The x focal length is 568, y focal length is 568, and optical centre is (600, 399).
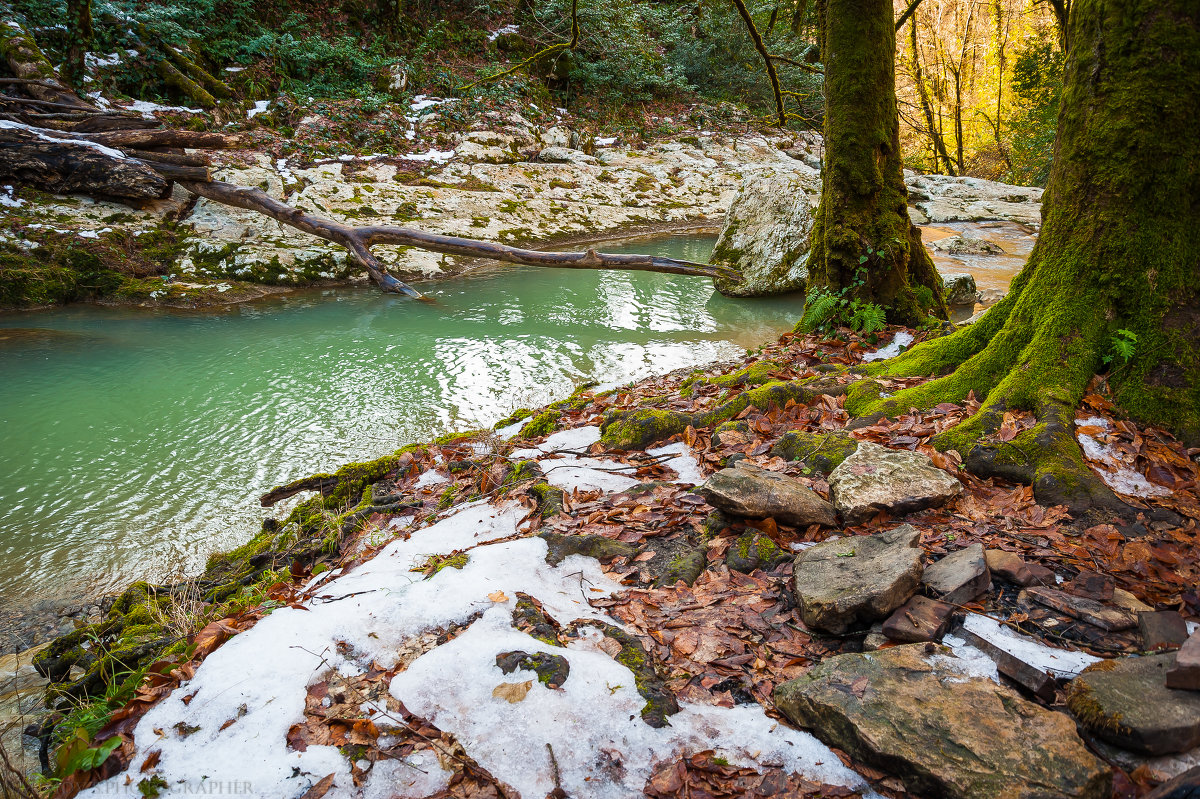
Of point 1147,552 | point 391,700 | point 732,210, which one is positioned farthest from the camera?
point 732,210

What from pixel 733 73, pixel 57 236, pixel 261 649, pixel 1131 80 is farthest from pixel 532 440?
pixel 733 73

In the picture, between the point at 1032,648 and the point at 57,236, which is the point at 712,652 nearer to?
the point at 1032,648

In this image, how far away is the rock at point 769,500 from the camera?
2645mm

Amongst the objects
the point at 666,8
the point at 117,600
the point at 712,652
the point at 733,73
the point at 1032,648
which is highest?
the point at 666,8

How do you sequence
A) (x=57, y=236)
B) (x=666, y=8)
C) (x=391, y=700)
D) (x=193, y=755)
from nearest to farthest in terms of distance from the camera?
(x=193, y=755) < (x=391, y=700) < (x=57, y=236) < (x=666, y=8)

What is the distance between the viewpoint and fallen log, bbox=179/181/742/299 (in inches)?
381

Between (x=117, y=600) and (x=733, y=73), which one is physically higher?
(x=733, y=73)

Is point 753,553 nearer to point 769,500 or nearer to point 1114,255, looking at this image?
point 769,500

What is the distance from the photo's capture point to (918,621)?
6.33 feet

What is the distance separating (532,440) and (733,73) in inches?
1010

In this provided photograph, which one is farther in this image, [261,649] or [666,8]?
[666,8]

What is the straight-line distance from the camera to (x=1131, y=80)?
2.84 meters

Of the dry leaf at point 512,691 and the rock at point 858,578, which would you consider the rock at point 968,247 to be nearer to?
the rock at point 858,578

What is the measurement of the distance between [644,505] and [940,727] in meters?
1.76
